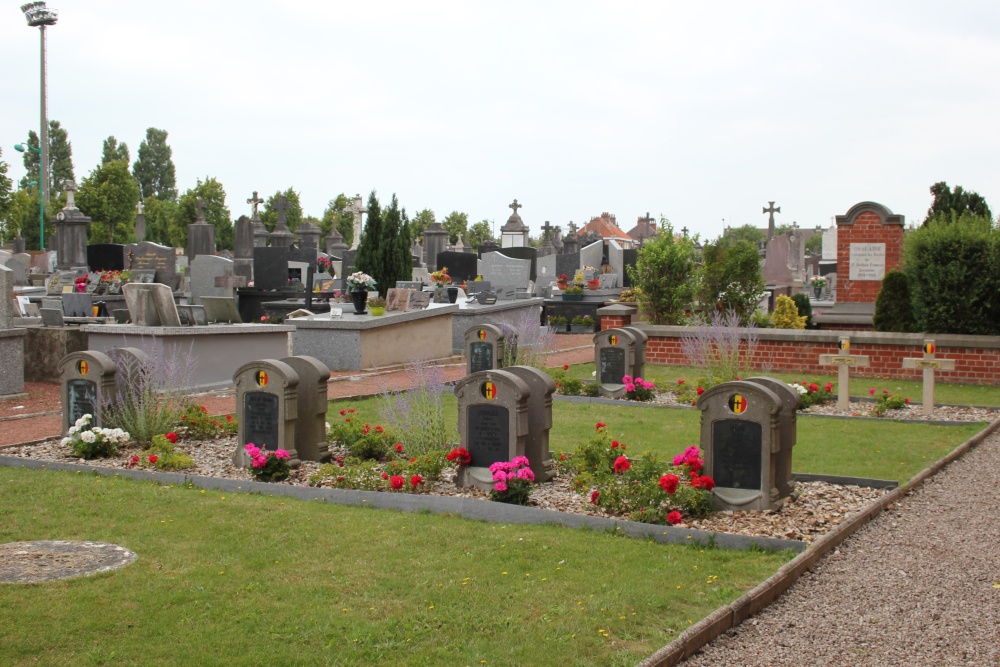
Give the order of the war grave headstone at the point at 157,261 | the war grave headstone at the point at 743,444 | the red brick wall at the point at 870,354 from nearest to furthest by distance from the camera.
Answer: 1. the war grave headstone at the point at 743,444
2. the red brick wall at the point at 870,354
3. the war grave headstone at the point at 157,261

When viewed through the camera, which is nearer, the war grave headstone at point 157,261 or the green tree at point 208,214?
the war grave headstone at point 157,261

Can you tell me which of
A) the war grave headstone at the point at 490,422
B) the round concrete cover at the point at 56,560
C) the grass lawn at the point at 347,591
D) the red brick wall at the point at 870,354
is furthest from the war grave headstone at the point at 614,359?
the round concrete cover at the point at 56,560

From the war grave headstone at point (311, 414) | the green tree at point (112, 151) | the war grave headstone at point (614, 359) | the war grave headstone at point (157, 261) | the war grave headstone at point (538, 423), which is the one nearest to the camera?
the war grave headstone at point (538, 423)

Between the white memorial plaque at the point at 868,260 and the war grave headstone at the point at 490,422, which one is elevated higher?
the white memorial plaque at the point at 868,260

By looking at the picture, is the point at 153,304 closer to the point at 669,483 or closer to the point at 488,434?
the point at 488,434

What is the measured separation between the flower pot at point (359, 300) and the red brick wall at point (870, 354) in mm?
5204

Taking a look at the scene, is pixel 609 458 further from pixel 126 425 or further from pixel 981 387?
pixel 981 387

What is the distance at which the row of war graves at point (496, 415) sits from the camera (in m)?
7.35

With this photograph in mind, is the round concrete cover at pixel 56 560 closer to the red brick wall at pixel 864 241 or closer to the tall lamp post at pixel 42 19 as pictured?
the red brick wall at pixel 864 241

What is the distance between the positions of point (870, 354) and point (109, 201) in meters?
48.4

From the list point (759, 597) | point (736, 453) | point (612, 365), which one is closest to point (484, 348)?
point (612, 365)

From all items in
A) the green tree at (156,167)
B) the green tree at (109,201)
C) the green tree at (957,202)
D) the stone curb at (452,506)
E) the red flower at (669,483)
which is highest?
the green tree at (156,167)

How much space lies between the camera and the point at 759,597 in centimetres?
533

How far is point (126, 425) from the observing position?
981 cm
